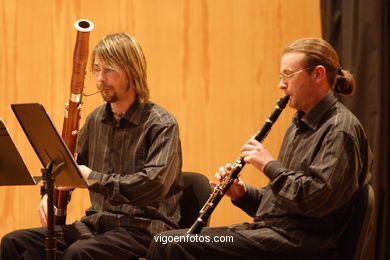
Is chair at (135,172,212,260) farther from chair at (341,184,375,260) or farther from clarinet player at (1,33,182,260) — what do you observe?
chair at (341,184,375,260)

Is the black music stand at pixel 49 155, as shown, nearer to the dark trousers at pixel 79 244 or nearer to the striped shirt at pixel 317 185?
the dark trousers at pixel 79 244

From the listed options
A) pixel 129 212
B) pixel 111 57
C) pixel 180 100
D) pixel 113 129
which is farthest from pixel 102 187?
pixel 180 100

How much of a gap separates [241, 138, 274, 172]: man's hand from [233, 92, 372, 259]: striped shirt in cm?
3

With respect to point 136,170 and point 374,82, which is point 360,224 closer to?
point 136,170

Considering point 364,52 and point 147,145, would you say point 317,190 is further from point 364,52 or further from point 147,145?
point 364,52

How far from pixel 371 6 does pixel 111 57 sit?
165 centimetres

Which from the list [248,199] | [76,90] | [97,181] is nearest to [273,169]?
[248,199]

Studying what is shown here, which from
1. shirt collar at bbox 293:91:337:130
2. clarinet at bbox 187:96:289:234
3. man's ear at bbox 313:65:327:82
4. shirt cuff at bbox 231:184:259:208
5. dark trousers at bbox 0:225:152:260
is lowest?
dark trousers at bbox 0:225:152:260

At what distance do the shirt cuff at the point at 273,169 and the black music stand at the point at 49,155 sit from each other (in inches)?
26.8

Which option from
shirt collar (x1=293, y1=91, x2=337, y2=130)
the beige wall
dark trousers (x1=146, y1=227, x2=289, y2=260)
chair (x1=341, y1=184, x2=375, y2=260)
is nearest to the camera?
chair (x1=341, y1=184, x2=375, y2=260)

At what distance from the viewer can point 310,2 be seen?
3961mm

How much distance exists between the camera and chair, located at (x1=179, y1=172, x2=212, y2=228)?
8.86ft

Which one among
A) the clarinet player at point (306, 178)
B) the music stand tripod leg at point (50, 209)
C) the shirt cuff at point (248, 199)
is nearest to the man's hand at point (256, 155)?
the clarinet player at point (306, 178)

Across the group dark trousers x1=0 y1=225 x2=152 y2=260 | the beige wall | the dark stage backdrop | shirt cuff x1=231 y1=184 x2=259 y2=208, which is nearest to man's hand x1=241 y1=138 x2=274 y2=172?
shirt cuff x1=231 y1=184 x2=259 y2=208
